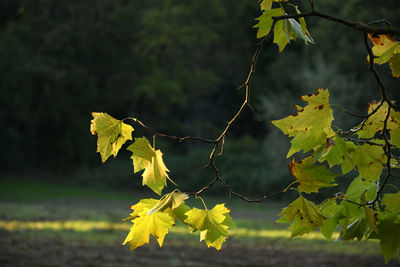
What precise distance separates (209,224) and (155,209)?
16 centimetres

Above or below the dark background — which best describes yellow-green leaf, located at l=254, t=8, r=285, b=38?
below

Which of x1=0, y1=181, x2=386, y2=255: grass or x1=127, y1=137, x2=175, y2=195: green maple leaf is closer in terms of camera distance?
x1=127, y1=137, x2=175, y2=195: green maple leaf

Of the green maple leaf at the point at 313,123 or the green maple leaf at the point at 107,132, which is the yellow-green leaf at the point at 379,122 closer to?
the green maple leaf at the point at 313,123

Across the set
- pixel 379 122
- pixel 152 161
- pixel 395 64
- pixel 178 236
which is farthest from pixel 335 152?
pixel 178 236

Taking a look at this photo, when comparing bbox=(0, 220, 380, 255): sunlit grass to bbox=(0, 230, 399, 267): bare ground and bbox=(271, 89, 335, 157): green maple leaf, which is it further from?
bbox=(271, 89, 335, 157): green maple leaf

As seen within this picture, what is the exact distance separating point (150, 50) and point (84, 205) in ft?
40.7

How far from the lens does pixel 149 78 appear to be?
25.0m

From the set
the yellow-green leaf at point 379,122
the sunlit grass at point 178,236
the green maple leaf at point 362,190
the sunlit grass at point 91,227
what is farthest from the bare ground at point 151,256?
the yellow-green leaf at point 379,122

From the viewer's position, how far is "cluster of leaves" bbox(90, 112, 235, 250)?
3.84 ft

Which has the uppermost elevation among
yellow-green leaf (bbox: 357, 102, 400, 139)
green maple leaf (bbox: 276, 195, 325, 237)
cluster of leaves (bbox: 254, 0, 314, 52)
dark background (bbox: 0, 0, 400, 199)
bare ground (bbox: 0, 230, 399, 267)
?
dark background (bbox: 0, 0, 400, 199)

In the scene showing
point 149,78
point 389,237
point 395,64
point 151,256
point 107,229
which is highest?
point 149,78

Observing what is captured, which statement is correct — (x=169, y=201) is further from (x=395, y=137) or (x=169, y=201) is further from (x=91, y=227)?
(x=91, y=227)

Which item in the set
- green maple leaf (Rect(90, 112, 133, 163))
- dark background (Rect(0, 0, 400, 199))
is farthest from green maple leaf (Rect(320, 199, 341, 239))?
dark background (Rect(0, 0, 400, 199))

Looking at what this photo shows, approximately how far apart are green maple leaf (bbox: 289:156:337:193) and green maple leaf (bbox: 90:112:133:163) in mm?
398
